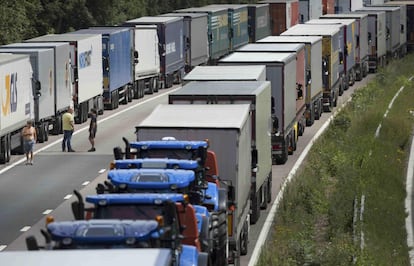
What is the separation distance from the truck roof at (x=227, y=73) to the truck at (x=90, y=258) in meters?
19.7

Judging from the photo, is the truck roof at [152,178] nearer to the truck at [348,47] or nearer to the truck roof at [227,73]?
the truck roof at [227,73]

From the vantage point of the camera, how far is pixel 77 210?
1614 centimetres

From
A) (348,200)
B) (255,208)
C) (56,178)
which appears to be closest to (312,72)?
(56,178)

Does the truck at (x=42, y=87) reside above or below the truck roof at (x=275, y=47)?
below

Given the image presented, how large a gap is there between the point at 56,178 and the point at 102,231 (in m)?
21.7

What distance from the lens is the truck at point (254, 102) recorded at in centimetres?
2641

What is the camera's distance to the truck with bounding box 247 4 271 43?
83875 millimetres

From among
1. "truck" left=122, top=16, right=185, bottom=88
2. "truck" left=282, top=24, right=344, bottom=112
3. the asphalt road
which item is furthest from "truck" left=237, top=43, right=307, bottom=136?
"truck" left=122, top=16, right=185, bottom=88

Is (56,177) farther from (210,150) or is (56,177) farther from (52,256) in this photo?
(52,256)

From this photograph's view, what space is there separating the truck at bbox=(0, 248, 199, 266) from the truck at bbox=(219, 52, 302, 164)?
21.5 meters

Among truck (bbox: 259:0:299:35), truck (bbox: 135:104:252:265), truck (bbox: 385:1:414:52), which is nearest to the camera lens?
truck (bbox: 135:104:252:265)

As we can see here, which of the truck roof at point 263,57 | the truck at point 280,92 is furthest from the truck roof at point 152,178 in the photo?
the truck roof at point 263,57

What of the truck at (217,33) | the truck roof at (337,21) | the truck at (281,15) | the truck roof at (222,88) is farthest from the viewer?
the truck at (281,15)

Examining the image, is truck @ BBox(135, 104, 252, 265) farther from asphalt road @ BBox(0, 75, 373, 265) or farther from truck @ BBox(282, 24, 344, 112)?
truck @ BBox(282, 24, 344, 112)
